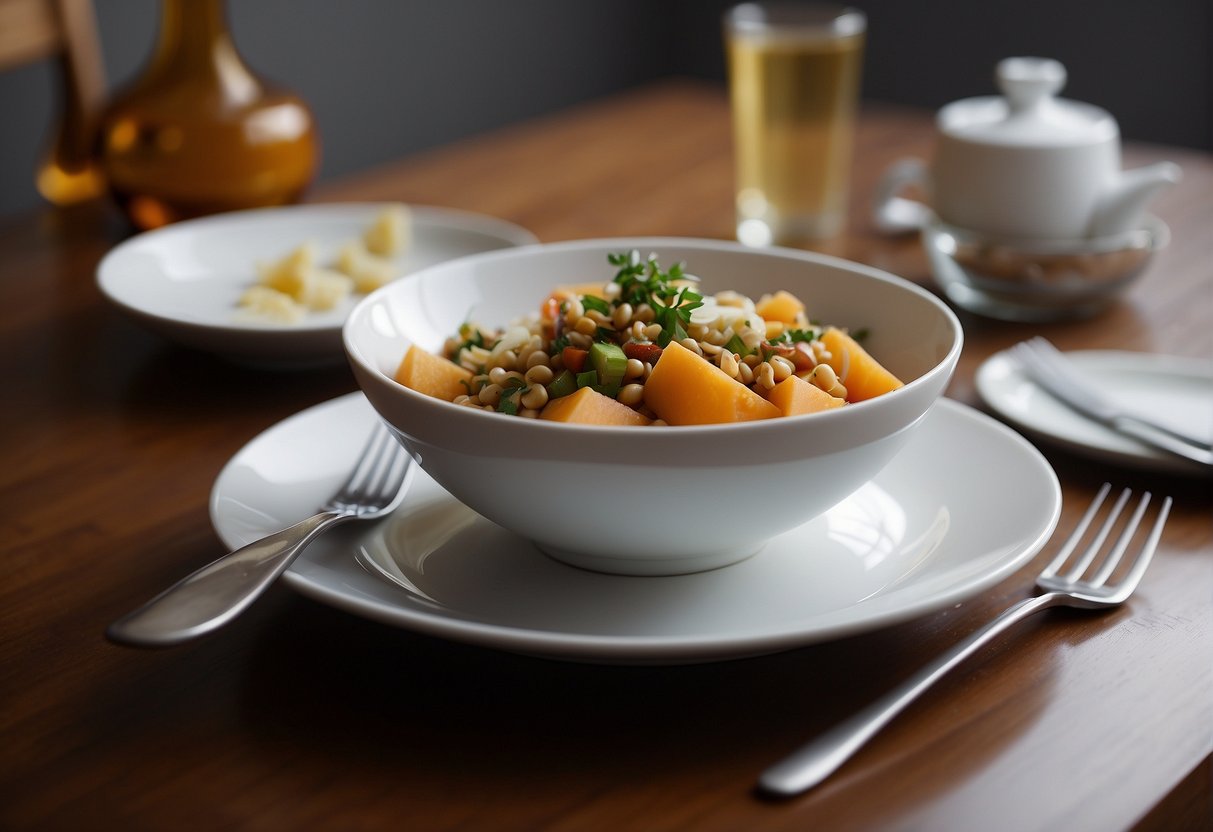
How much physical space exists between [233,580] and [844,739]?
0.37 metres

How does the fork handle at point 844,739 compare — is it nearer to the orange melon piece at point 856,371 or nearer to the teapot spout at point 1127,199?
the orange melon piece at point 856,371

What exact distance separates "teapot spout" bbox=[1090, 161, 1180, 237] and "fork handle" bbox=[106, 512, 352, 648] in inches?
44.8

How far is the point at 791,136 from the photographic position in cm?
187

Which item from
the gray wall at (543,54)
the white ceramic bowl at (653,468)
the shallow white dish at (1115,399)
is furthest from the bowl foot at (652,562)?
the gray wall at (543,54)

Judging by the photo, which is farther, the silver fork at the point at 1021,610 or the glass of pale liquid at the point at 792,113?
the glass of pale liquid at the point at 792,113

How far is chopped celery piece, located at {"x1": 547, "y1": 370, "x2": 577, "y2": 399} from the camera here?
90 cm

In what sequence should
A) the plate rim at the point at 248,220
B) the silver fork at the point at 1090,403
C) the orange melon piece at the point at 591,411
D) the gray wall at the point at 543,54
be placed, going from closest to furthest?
the orange melon piece at the point at 591,411 → the silver fork at the point at 1090,403 → the plate rim at the point at 248,220 → the gray wall at the point at 543,54

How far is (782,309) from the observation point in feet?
3.41

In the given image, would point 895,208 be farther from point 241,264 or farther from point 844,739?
point 844,739

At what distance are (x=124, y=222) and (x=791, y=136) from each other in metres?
1.01

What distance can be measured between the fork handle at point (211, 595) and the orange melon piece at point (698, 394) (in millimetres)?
255

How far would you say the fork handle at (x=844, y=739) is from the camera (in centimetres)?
70

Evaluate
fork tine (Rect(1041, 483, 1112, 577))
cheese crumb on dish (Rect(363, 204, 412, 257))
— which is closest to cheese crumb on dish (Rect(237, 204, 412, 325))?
cheese crumb on dish (Rect(363, 204, 412, 257))

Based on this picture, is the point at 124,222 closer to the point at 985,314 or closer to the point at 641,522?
the point at 985,314
